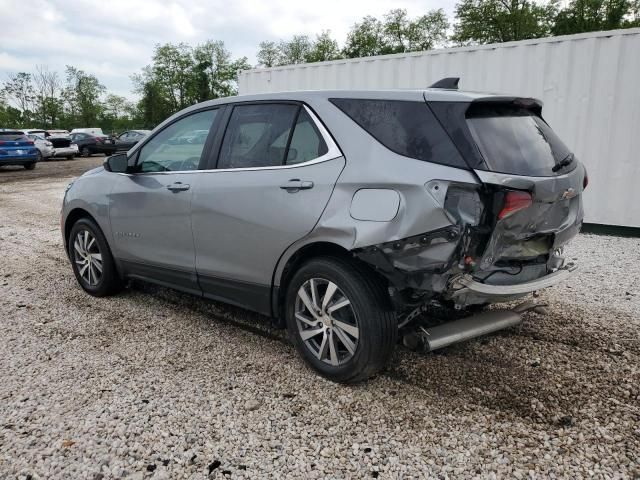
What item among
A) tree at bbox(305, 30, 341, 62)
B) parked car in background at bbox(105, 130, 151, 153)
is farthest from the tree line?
parked car in background at bbox(105, 130, 151, 153)

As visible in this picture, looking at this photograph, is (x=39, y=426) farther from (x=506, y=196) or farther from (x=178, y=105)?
(x=178, y=105)

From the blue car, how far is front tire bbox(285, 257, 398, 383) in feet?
67.3

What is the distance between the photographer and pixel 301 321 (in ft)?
11.0

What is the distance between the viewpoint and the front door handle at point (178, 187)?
3.92 meters

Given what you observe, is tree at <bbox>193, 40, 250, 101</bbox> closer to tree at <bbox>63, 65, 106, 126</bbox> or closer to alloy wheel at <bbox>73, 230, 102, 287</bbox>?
tree at <bbox>63, 65, 106, 126</bbox>

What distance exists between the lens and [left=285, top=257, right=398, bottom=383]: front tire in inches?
117

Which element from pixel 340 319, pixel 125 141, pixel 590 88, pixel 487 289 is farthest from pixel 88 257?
pixel 125 141

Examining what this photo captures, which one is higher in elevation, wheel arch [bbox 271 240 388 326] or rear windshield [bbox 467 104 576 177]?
rear windshield [bbox 467 104 576 177]

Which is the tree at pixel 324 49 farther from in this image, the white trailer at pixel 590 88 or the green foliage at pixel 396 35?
the white trailer at pixel 590 88

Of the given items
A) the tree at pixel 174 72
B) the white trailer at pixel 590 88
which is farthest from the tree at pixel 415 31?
the white trailer at pixel 590 88

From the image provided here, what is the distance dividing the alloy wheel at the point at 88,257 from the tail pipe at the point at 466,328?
3.21 meters

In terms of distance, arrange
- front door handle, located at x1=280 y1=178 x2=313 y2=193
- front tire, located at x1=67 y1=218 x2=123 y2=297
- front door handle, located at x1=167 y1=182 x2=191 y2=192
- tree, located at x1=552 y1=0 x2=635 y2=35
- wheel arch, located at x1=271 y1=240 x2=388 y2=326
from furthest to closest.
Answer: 1. tree, located at x1=552 y1=0 x2=635 y2=35
2. front tire, located at x1=67 y1=218 x2=123 y2=297
3. front door handle, located at x1=167 y1=182 x2=191 y2=192
4. front door handle, located at x1=280 y1=178 x2=313 y2=193
5. wheel arch, located at x1=271 y1=240 x2=388 y2=326

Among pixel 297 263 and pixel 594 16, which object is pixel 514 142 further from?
pixel 594 16

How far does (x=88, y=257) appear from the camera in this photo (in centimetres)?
494
